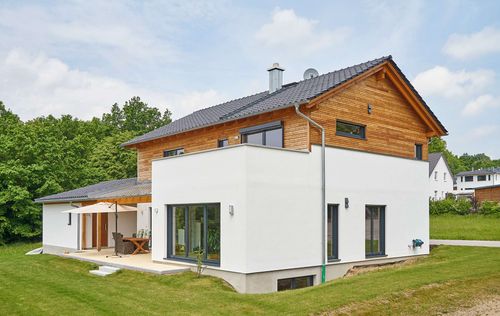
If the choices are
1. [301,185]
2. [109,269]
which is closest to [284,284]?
[301,185]

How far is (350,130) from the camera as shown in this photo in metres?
16.5

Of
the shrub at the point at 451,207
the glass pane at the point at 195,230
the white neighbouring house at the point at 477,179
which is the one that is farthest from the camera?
the white neighbouring house at the point at 477,179

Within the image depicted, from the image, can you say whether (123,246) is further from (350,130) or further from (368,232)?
(350,130)

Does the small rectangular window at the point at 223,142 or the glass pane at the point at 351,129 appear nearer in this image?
the glass pane at the point at 351,129

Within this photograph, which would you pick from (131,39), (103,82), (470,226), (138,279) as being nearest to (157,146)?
(131,39)

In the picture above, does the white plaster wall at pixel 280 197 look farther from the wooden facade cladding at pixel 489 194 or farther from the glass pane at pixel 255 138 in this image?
the wooden facade cladding at pixel 489 194

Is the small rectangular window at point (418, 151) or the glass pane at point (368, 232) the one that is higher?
the small rectangular window at point (418, 151)

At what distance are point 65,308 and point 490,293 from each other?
973 cm

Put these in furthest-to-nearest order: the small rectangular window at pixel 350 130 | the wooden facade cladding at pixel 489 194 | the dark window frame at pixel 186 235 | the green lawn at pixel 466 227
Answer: the wooden facade cladding at pixel 489 194 < the green lawn at pixel 466 227 < the small rectangular window at pixel 350 130 < the dark window frame at pixel 186 235

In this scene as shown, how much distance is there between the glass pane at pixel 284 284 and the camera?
13.6 m

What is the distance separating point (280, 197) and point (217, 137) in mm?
5378

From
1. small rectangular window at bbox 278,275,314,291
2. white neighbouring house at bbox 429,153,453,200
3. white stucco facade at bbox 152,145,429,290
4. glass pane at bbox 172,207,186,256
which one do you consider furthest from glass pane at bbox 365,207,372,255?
white neighbouring house at bbox 429,153,453,200

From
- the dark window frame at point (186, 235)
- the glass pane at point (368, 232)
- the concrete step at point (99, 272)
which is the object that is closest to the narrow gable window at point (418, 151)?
the glass pane at point (368, 232)

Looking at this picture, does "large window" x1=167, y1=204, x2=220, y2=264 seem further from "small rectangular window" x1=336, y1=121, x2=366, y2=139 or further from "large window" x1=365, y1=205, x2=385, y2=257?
"large window" x1=365, y1=205, x2=385, y2=257
